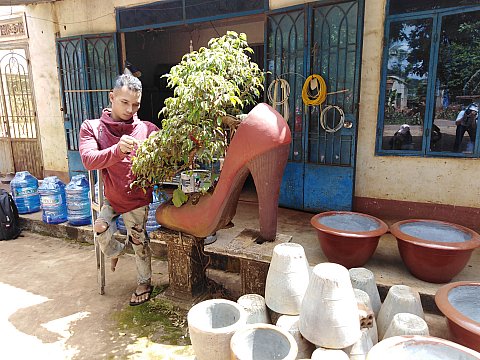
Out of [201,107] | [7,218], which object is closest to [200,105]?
[201,107]

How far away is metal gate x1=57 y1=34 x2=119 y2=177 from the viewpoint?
18.5ft

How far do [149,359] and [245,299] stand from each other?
95 centimetres

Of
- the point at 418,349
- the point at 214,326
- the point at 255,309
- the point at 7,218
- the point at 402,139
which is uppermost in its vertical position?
the point at 402,139

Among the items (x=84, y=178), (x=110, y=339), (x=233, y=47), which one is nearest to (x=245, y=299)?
(x=110, y=339)

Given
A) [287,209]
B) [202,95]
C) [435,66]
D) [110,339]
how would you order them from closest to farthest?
[202,95]
[110,339]
[435,66]
[287,209]

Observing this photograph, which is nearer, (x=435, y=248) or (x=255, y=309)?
(x=255, y=309)

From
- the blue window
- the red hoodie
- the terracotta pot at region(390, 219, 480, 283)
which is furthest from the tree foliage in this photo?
the blue window

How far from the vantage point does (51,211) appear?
500 cm

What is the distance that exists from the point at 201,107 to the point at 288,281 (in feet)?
4.23

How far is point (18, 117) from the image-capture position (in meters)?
7.15

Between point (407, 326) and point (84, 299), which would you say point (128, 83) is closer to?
point (84, 299)

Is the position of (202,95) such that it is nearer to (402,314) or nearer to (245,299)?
(245,299)

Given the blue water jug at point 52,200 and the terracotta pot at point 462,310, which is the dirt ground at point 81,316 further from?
the blue water jug at point 52,200

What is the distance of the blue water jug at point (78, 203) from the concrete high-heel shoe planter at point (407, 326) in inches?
169
